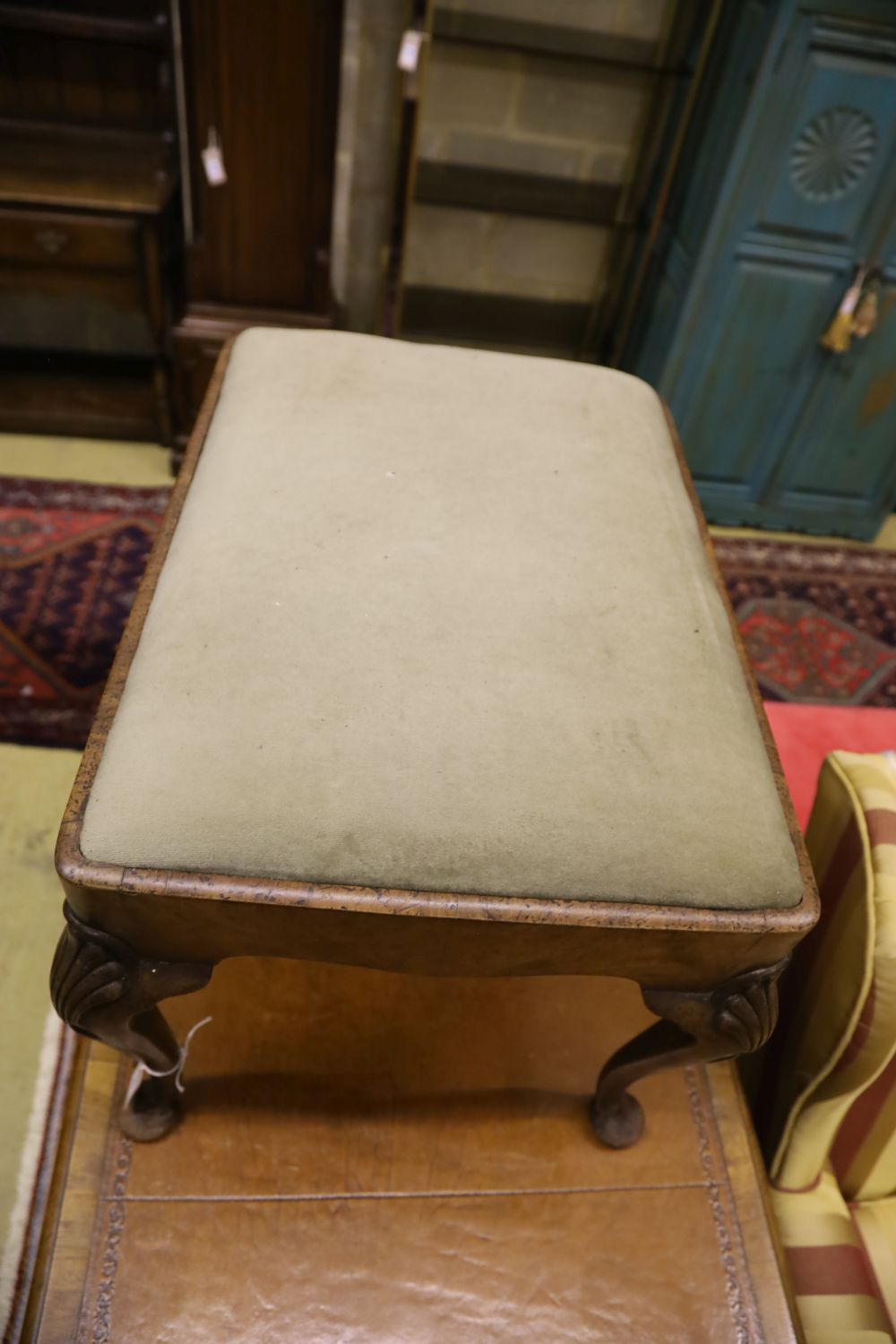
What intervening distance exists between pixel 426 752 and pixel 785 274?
1.98 metres

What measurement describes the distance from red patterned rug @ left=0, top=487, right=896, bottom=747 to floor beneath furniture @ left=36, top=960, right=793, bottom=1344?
93 centimetres

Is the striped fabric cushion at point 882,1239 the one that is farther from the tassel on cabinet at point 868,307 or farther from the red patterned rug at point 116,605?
the tassel on cabinet at point 868,307

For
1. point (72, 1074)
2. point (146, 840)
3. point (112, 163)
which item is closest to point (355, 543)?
point (146, 840)

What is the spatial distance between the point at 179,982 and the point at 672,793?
0.47 m

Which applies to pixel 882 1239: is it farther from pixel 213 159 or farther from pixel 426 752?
pixel 213 159

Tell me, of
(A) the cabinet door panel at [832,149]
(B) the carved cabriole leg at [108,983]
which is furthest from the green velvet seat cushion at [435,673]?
(A) the cabinet door panel at [832,149]

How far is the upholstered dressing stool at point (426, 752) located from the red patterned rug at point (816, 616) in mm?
1390

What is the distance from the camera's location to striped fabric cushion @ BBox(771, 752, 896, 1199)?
0.92 m

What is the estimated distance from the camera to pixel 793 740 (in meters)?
1.49

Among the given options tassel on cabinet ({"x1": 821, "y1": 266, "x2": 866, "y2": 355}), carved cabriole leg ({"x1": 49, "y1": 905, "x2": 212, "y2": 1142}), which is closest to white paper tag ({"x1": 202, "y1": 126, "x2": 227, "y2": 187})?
tassel on cabinet ({"x1": 821, "y1": 266, "x2": 866, "y2": 355})

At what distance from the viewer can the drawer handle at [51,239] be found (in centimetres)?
214

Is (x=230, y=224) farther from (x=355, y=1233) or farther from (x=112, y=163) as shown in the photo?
(x=355, y=1233)

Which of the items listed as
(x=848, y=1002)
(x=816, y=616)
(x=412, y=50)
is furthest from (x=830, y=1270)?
(x=412, y=50)

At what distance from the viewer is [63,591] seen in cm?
217
